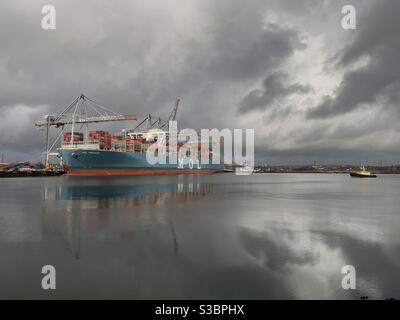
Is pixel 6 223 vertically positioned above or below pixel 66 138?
below

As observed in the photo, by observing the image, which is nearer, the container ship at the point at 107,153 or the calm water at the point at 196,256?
the calm water at the point at 196,256

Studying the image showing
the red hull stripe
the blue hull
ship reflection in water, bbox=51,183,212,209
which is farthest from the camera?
the red hull stripe

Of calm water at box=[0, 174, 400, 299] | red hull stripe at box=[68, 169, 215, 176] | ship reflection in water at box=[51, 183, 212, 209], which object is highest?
red hull stripe at box=[68, 169, 215, 176]

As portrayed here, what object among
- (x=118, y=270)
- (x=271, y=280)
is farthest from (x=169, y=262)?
(x=271, y=280)

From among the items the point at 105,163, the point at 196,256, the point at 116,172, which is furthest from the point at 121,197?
the point at 116,172

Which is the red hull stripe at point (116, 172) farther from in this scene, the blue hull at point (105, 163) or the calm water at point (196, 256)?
the calm water at point (196, 256)

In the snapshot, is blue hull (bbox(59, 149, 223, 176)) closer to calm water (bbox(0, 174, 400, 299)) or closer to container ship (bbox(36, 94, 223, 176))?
container ship (bbox(36, 94, 223, 176))

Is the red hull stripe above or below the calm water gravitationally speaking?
above

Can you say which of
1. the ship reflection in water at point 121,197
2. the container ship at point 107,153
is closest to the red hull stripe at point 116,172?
the container ship at point 107,153

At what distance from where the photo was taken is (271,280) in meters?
8.71

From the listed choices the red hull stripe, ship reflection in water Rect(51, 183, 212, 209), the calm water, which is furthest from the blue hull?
the calm water
